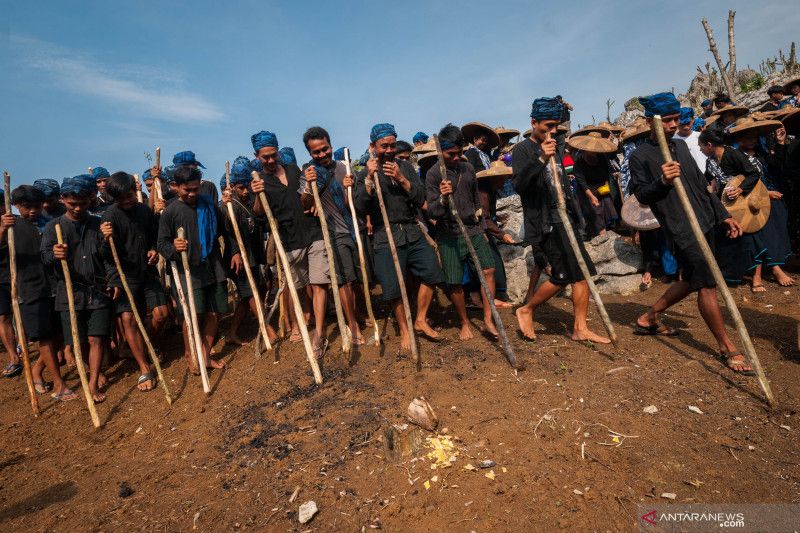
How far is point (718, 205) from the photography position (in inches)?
157

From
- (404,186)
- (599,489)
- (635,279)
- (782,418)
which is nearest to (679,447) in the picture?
(599,489)

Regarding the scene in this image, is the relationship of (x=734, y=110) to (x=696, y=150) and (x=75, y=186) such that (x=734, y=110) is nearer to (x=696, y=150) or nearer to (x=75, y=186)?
(x=696, y=150)

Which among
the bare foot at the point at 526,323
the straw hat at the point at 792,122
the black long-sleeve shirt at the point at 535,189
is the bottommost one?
the bare foot at the point at 526,323

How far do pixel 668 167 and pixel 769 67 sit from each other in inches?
971

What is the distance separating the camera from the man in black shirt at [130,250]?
493 centimetres

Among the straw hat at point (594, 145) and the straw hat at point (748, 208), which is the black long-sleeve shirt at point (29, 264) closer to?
the straw hat at point (594, 145)

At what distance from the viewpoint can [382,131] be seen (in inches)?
180

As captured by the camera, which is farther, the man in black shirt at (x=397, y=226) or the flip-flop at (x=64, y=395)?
the flip-flop at (x=64, y=395)

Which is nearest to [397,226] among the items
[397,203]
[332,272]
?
[397,203]

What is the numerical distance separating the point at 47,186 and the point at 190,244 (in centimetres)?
198

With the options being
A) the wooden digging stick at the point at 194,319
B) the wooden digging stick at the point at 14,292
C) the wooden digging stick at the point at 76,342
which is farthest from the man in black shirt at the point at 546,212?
the wooden digging stick at the point at 14,292

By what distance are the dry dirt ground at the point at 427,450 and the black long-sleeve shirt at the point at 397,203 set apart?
1145mm

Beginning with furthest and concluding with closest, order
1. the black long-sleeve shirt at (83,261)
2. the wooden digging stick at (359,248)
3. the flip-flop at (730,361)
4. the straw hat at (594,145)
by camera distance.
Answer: the straw hat at (594,145) → the black long-sleeve shirt at (83,261) → the wooden digging stick at (359,248) → the flip-flop at (730,361)

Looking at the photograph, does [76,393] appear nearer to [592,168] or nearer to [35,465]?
[35,465]
